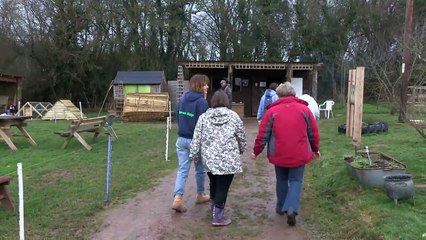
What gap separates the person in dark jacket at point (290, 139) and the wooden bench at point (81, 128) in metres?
7.18

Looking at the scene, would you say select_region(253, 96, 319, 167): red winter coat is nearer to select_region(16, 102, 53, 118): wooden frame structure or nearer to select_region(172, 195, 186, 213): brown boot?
select_region(172, 195, 186, 213): brown boot

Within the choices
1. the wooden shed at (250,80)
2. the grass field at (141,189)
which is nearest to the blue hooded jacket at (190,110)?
the grass field at (141,189)

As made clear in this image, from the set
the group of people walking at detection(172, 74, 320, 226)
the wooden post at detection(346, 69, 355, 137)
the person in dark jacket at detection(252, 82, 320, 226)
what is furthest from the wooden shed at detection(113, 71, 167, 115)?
the person in dark jacket at detection(252, 82, 320, 226)

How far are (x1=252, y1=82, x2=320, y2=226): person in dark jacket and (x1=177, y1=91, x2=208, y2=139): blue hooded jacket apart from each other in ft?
2.69

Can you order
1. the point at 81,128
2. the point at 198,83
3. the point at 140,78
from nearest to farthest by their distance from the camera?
the point at 198,83 < the point at 81,128 < the point at 140,78

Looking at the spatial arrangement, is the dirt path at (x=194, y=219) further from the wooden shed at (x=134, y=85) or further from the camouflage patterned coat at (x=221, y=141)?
the wooden shed at (x=134, y=85)

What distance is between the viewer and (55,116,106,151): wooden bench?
11484 millimetres

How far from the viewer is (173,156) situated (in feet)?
33.4

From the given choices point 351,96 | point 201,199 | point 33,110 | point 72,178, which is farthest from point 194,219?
point 33,110

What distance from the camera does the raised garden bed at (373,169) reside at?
5773 mm

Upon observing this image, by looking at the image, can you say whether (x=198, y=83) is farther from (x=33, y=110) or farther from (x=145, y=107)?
(x=33, y=110)

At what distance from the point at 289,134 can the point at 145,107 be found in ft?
59.7

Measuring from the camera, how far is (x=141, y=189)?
22.5 ft

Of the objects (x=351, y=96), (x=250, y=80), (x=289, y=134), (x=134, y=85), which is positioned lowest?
(x=289, y=134)
